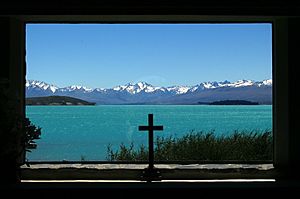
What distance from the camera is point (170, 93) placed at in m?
15.8

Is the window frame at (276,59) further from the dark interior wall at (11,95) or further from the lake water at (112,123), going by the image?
the lake water at (112,123)

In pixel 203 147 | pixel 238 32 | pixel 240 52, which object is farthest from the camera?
pixel 240 52

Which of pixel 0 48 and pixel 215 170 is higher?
pixel 0 48

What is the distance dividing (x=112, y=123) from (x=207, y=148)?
5792mm

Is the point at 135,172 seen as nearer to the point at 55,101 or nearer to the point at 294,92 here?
the point at 294,92

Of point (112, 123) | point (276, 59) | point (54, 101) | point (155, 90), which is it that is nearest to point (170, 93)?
point (155, 90)

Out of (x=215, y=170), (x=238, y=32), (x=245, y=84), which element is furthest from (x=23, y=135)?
(x=238, y=32)

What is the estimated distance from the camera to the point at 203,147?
340 inches

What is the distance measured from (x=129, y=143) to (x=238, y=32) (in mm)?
9713

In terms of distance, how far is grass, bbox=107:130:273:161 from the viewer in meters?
8.59

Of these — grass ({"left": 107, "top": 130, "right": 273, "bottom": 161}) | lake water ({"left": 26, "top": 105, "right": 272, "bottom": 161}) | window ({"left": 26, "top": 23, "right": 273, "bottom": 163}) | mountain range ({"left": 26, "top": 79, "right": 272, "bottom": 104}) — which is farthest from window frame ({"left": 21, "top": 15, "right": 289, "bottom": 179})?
mountain range ({"left": 26, "top": 79, "right": 272, "bottom": 104})

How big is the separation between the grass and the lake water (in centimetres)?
32

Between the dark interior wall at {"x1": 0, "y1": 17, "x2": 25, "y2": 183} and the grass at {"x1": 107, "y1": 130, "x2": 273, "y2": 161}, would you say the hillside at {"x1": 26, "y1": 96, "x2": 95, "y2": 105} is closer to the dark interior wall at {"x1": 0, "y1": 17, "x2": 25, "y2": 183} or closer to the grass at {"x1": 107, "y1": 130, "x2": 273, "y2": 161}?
the grass at {"x1": 107, "y1": 130, "x2": 273, "y2": 161}
